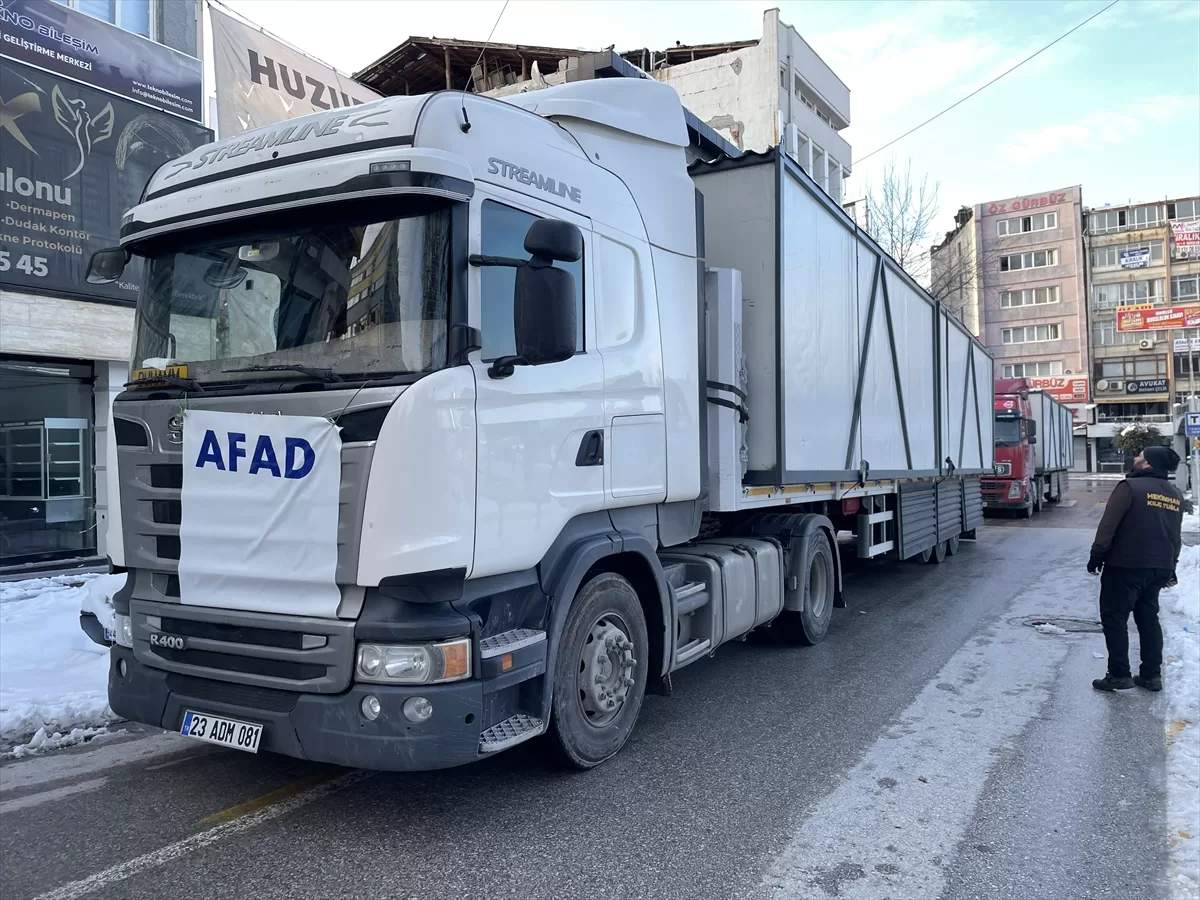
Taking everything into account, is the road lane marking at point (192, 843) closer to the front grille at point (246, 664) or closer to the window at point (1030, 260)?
the front grille at point (246, 664)

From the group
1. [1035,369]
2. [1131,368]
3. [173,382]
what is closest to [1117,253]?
[1131,368]

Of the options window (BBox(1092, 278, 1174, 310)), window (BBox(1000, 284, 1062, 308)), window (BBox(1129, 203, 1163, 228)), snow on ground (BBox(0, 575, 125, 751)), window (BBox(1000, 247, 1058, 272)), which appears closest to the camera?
snow on ground (BBox(0, 575, 125, 751))

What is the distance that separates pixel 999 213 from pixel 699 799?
70.7 metres

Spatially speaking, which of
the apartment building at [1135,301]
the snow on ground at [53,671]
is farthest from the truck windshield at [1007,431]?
the apartment building at [1135,301]

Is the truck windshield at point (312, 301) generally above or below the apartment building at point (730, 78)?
below

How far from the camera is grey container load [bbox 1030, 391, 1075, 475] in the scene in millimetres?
25438

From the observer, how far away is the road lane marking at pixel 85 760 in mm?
4457

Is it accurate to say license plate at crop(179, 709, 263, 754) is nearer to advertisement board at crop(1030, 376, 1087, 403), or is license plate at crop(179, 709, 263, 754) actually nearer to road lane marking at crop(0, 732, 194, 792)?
road lane marking at crop(0, 732, 194, 792)

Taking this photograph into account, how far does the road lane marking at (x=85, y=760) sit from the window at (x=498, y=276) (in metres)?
3.11

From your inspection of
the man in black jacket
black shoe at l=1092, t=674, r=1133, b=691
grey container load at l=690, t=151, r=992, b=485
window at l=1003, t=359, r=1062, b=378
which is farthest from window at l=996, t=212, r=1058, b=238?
black shoe at l=1092, t=674, r=1133, b=691

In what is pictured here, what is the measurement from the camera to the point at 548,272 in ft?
12.0

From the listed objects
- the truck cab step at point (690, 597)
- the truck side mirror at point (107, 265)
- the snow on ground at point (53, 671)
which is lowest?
the snow on ground at point (53, 671)

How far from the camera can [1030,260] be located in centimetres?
6456

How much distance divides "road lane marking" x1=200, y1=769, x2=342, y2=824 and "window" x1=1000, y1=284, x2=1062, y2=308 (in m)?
70.0
